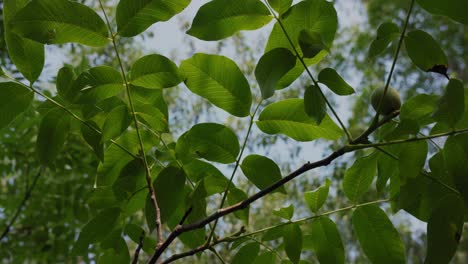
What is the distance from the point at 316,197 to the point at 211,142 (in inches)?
10.9

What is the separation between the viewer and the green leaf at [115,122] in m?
1.00

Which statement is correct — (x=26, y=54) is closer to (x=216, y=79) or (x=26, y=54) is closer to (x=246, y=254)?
→ (x=216, y=79)

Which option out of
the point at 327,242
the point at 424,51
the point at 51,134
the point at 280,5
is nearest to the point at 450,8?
the point at 424,51

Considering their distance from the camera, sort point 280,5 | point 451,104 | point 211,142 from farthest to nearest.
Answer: point 211,142
point 280,5
point 451,104

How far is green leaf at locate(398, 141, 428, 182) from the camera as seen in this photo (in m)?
0.90

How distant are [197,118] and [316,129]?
21.9ft

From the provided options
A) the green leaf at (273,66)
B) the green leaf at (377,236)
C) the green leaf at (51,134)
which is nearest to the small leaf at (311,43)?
the green leaf at (273,66)

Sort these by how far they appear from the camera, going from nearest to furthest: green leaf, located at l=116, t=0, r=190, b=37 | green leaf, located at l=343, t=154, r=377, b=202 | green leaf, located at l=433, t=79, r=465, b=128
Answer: green leaf, located at l=433, t=79, r=465, b=128 → green leaf, located at l=116, t=0, r=190, b=37 → green leaf, located at l=343, t=154, r=377, b=202

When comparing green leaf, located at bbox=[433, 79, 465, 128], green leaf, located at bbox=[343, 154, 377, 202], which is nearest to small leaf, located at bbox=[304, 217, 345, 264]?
green leaf, located at bbox=[343, 154, 377, 202]

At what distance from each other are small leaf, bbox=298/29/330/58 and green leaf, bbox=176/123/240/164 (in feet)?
0.91

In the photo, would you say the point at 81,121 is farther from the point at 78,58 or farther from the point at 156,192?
the point at 78,58

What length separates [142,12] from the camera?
0.99 m

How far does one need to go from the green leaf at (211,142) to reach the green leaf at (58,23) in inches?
10.4

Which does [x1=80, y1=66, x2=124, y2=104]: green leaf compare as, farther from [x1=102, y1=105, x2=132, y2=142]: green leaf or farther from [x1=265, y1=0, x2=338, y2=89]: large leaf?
[x1=265, y1=0, x2=338, y2=89]: large leaf
